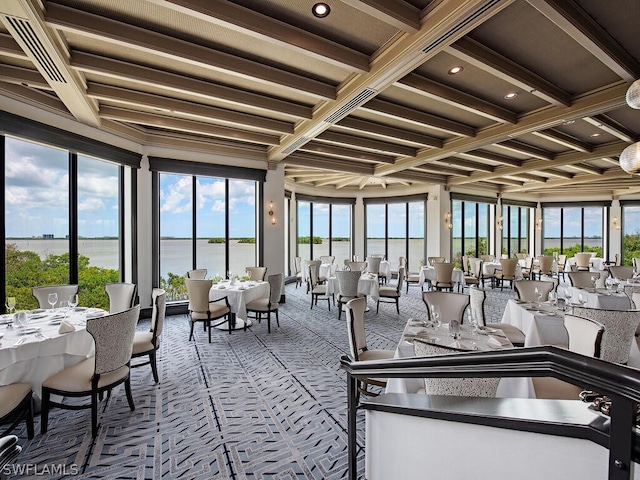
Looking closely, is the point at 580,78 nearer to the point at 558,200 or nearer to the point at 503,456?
the point at 503,456

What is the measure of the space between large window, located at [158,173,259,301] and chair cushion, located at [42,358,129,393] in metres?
3.64

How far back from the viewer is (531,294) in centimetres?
529

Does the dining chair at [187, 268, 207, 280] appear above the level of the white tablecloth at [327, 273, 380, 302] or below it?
above

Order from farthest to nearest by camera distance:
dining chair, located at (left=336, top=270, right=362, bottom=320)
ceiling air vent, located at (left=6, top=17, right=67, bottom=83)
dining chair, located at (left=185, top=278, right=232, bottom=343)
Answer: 1. dining chair, located at (left=336, top=270, right=362, bottom=320)
2. dining chair, located at (left=185, top=278, right=232, bottom=343)
3. ceiling air vent, located at (left=6, top=17, right=67, bottom=83)

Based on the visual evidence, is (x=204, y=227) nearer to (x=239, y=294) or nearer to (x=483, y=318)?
(x=239, y=294)

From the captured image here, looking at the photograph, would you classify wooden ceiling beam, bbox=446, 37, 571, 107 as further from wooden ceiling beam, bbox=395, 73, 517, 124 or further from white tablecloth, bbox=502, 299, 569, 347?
white tablecloth, bbox=502, 299, 569, 347

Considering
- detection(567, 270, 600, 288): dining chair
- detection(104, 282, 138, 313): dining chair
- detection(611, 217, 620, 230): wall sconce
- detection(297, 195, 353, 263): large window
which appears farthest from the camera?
detection(611, 217, 620, 230): wall sconce

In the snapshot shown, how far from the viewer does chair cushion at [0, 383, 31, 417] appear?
2.29m

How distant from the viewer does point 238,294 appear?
5469mm

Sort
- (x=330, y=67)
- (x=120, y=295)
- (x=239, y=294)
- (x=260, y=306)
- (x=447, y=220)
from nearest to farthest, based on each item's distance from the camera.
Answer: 1. (x=330, y=67)
2. (x=120, y=295)
3. (x=239, y=294)
4. (x=260, y=306)
5. (x=447, y=220)

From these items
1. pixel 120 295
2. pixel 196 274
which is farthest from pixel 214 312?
pixel 196 274

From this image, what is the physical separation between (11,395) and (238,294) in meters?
3.21

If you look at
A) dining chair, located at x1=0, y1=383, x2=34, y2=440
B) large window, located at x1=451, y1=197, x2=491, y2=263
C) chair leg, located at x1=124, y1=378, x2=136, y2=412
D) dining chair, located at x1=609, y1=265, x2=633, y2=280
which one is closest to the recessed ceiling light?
chair leg, located at x1=124, y1=378, x2=136, y2=412

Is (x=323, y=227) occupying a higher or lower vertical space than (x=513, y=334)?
higher
